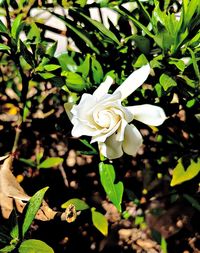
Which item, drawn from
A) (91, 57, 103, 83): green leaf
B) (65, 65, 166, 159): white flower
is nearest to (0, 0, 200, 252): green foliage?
(91, 57, 103, 83): green leaf

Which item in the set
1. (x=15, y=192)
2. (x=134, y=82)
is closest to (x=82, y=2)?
(x=134, y=82)

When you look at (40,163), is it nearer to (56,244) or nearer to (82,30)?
(56,244)

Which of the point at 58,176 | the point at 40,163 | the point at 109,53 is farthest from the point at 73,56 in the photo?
the point at 58,176

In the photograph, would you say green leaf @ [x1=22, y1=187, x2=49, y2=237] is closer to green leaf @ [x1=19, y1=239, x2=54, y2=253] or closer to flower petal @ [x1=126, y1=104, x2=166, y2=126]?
green leaf @ [x1=19, y1=239, x2=54, y2=253]

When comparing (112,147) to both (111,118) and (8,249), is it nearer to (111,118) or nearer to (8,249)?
(111,118)

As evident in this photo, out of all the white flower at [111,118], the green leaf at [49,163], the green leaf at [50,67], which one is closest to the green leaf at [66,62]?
the green leaf at [50,67]

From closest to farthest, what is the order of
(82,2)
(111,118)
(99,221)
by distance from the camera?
(111,118) < (82,2) < (99,221)

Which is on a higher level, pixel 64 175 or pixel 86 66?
pixel 86 66

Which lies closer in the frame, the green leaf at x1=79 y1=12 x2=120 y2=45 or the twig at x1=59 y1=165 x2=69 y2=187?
the green leaf at x1=79 y1=12 x2=120 y2=45
